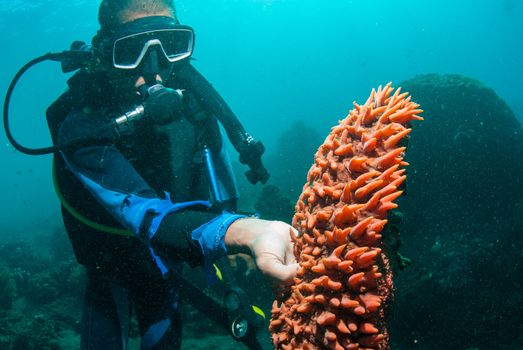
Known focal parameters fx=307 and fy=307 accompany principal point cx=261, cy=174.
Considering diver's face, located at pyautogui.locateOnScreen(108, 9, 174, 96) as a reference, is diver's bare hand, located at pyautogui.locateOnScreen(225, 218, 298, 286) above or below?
below

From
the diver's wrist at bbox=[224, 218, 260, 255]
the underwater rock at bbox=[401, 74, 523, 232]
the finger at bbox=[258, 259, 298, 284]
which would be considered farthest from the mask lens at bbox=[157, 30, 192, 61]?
the underwater rock at bbox=[401, 74, 523, 232]

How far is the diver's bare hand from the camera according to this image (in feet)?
4.34

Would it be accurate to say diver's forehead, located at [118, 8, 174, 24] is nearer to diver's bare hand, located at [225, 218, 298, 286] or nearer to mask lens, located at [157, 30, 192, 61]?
mask lens, located at [157, 30, 192, 61]

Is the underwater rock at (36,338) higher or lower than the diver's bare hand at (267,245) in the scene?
lower

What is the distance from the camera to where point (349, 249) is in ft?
4.08

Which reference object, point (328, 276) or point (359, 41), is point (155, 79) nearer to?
point (328, 276)

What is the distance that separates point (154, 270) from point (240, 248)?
187cm

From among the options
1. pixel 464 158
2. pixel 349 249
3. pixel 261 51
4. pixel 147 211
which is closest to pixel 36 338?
pixel 147 211

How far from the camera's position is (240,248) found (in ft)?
4.96

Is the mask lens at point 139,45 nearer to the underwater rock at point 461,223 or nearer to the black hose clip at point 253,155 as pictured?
the black hose clip at point 253,155

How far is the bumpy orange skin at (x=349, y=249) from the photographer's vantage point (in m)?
1.21

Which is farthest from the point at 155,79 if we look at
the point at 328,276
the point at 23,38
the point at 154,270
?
the point at 23,38

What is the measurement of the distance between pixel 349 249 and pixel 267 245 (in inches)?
14.0

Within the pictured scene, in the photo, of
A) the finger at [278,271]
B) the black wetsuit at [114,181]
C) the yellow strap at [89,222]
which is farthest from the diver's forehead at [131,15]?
the finger at [278,271]
